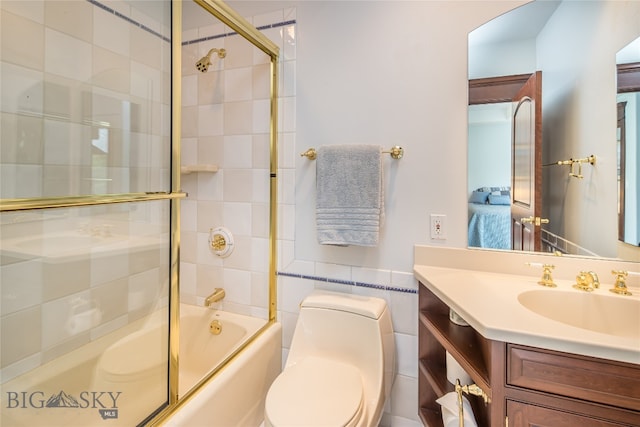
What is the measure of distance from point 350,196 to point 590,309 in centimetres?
95

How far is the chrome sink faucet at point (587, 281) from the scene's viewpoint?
1080 mm

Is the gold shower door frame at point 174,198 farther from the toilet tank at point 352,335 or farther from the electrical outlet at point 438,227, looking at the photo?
the electrical outlet at point 438,227

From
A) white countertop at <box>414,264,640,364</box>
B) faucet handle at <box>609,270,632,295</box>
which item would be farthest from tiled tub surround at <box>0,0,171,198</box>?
faucet handle at <box>609,270,632,295</box>

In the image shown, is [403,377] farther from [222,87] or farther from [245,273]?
[222,87]

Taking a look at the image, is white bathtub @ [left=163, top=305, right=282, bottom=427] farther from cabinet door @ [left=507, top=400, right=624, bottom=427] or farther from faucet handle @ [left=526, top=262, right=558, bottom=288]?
faucet handle @ [left=526, top=262, right=558, bottom=288]

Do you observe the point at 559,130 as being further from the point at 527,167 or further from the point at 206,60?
the point at 206,60

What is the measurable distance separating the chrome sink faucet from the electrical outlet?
0.48m

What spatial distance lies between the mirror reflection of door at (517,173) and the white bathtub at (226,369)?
111 cm

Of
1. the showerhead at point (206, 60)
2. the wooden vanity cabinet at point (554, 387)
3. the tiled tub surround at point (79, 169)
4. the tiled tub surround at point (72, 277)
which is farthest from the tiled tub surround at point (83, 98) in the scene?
the wooden vanity cabinet at point (554, 387)

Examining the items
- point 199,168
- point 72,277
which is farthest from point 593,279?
point 72,277

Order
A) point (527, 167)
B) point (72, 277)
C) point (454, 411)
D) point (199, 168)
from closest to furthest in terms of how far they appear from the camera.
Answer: point (454, 411) → point (72, 277) → point (527, 167) → point (199, 168)

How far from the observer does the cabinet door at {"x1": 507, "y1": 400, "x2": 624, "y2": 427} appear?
0.76 m

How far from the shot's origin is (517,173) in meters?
1.28

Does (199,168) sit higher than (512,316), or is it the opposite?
(199,168)
